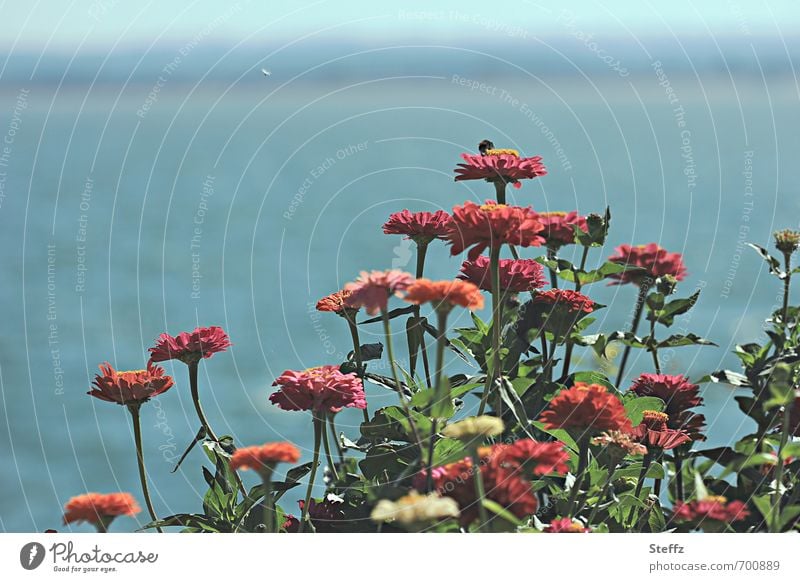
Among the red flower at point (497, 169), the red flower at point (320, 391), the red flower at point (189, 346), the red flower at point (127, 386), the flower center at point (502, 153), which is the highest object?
the flower center at point (502, 153)

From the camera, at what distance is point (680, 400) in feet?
2.77

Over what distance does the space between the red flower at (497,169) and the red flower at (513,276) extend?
70 millimetres

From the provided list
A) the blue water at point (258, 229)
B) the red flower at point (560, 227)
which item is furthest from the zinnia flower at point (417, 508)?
the blue water at point (258, 229)

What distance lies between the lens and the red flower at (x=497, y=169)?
2.68 ft

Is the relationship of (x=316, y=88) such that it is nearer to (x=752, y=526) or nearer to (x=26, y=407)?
(x=26, y=407)

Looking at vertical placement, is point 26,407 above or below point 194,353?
below

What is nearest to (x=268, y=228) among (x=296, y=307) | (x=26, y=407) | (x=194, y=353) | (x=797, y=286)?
(x=296, y=307)

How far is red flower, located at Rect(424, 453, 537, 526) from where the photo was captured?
61cm

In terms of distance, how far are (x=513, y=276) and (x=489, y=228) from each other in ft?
0.39

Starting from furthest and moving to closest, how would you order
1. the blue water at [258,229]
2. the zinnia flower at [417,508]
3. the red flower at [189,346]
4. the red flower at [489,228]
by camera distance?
the blue water at [258,229] → the red flower at [189,346] → the red flower at [489,228] → the zinnia flower at [417,508]

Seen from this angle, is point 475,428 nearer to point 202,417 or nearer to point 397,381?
point 397,381

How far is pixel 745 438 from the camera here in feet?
2.75

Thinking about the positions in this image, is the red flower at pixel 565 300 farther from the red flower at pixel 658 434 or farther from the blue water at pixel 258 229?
the blue water at pixel 258 229
